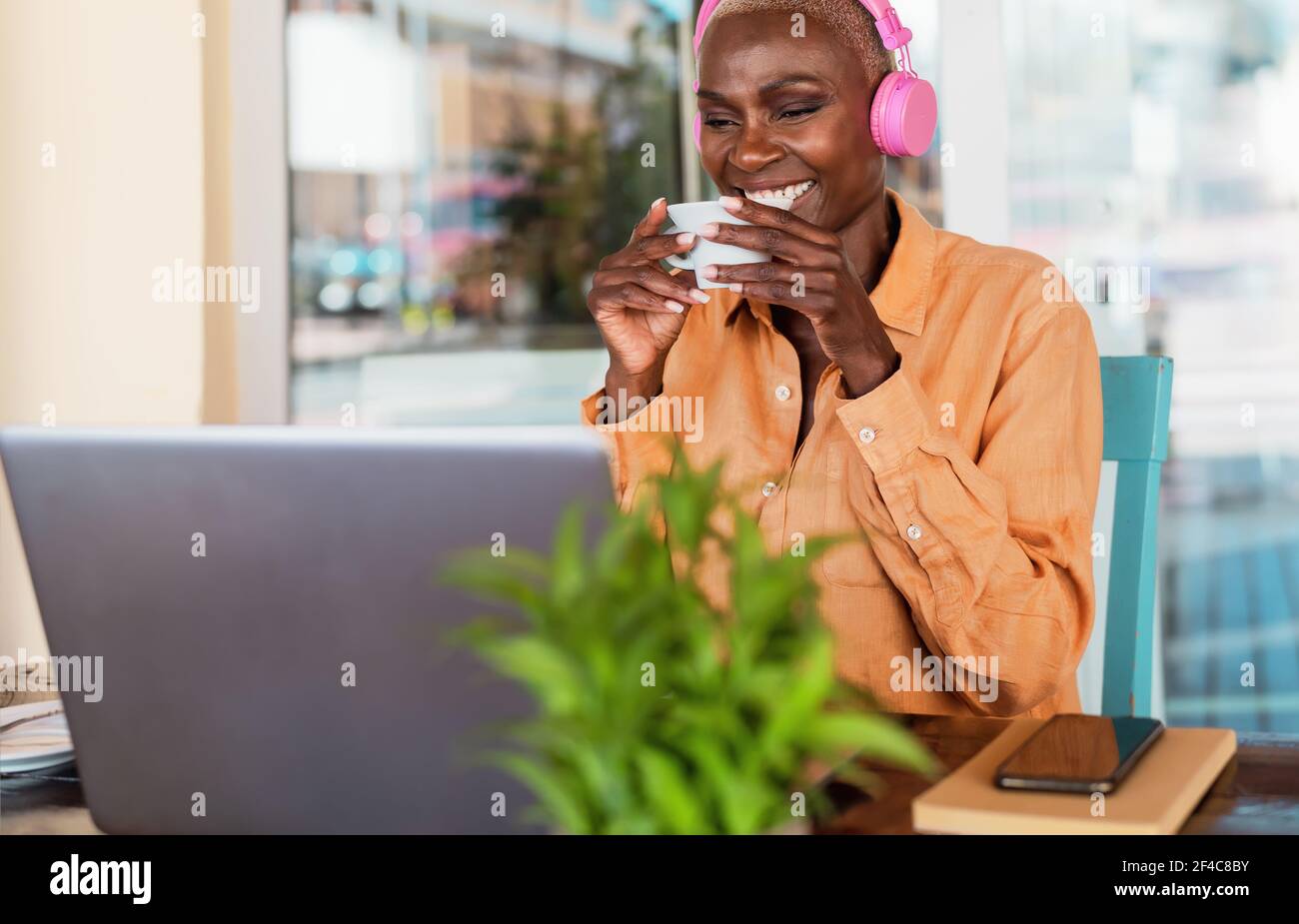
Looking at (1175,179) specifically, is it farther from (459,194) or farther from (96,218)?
(96,218)

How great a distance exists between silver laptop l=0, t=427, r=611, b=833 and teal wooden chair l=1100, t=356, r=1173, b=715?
0.90 metres

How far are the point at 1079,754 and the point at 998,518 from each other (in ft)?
1.59

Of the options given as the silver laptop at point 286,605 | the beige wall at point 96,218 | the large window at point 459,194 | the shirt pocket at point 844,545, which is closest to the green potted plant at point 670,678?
the silver laptop at point 286,605

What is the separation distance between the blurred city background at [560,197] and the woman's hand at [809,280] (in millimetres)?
1342

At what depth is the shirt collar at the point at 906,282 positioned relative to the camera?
1.56 metres

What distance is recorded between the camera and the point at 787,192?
1514 millimetres

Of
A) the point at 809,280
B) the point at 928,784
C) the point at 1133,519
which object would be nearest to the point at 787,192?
the point at 809,280

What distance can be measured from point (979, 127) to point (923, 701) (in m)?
1.47

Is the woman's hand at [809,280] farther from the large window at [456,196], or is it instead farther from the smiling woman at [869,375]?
the large window at [456,196]

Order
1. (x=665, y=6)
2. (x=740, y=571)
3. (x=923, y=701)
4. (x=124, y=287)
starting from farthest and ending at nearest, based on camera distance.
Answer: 1. (x=665, y=6)
2. (x=124, y=287)
3. (x=923, y=701)
4. (x=740, y=571)

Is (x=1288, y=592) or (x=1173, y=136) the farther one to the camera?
(x=1288, y=592)

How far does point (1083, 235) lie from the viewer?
2.59 metres

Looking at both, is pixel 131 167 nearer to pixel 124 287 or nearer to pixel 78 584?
pixel 124 287
